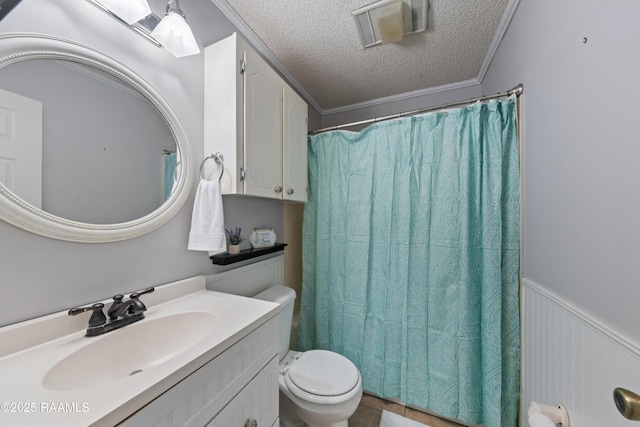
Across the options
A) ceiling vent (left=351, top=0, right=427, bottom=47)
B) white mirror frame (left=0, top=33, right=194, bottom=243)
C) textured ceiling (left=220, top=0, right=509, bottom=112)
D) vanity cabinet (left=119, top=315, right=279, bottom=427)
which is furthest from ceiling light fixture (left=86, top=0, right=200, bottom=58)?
vanity cabinet (left=119, top=315, right=279, bottom=427)

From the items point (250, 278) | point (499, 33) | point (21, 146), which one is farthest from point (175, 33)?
point (499, 33)

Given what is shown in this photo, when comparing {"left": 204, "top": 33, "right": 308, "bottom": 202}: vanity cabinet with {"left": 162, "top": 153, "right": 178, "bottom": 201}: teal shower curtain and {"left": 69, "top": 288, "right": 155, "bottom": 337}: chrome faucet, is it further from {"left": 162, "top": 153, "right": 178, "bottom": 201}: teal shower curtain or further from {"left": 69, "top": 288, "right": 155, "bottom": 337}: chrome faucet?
{"left": 69, "top": 288, "right": 155, "bottom": 337}: chrome faucet

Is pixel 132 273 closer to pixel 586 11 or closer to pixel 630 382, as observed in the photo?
pixel 630 382

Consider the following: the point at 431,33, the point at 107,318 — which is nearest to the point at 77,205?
the point at 107,318

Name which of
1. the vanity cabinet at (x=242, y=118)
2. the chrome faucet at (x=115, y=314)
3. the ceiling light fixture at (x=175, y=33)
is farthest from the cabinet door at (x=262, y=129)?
the chrome faucet at (x=115, y=314)

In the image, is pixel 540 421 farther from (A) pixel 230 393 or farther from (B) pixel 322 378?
(A) pixel 230 393

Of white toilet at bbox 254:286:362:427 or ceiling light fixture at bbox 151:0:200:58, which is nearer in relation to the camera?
ceiling light fixture at bbox 151:0:200:58

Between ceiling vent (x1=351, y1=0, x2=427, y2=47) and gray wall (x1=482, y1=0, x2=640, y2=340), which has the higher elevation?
ceiling vent (x1=351, y1=0, x2=427, y2=47)

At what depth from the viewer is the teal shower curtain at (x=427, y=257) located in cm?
122

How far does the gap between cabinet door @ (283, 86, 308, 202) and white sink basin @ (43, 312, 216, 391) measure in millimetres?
813

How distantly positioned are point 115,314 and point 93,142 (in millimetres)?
592

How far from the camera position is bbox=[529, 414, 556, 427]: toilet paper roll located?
0.70m

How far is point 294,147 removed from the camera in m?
1.50

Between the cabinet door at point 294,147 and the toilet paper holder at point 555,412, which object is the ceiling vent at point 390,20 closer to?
the cabinet door at point 294,147
